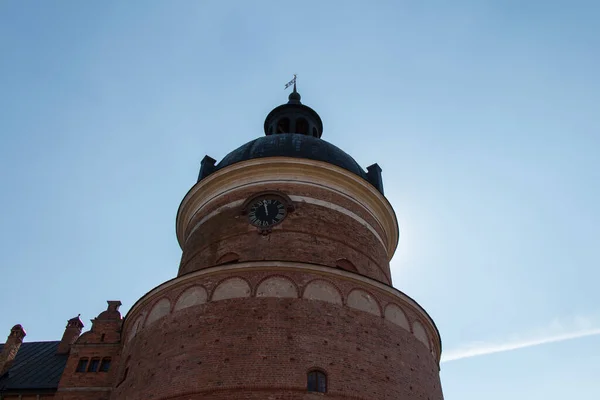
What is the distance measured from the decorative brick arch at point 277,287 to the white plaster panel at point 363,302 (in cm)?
153

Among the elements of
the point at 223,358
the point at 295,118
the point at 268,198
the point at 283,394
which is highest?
the point at 295,118

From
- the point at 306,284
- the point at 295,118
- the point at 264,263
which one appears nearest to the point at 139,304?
the point at 264,263

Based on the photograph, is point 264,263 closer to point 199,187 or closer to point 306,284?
point 306,284

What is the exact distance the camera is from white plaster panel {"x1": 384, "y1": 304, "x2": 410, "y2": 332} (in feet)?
47.0

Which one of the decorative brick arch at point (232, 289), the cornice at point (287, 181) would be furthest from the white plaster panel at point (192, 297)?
the cornice at point (287, 181)

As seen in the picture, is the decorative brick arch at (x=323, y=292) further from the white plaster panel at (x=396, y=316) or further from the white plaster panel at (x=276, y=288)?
the white plaster panel at (x=396, y=316)

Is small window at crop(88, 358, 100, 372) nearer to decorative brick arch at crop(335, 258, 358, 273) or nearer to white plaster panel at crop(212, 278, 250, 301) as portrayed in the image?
white plaster panel at crop(212, 278, 250, 301)

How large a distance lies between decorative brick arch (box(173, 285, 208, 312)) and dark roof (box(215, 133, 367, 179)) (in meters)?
5.82

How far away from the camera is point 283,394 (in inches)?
459

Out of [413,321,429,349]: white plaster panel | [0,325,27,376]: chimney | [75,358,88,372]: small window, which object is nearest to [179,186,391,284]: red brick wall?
[413,321,429,349]: white plaster panel

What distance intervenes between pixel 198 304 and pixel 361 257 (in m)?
5.66

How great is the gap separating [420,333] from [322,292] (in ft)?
11.1

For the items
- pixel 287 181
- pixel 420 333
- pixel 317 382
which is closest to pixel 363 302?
pixel 420 333

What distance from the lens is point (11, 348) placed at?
2122 centimetres
